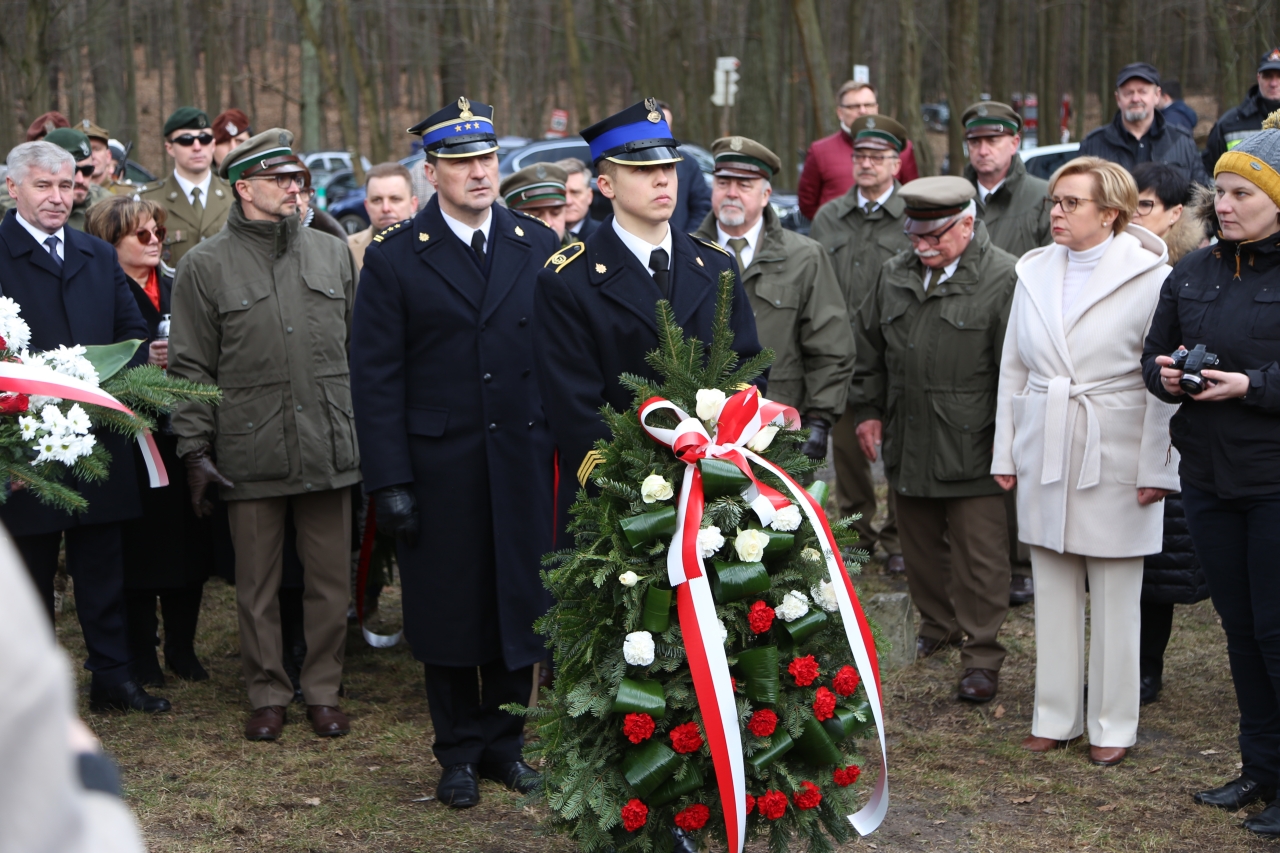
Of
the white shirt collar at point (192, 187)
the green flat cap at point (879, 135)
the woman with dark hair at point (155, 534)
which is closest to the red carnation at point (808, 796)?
the woman with dark hair at point (155, 534)

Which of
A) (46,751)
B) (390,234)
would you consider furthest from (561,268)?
(46,751)

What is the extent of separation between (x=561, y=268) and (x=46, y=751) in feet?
10.3

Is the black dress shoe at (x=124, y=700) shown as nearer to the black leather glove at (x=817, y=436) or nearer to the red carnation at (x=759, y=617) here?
the black leather glove at (x=817, y=436)

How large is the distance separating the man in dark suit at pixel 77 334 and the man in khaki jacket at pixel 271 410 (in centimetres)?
46

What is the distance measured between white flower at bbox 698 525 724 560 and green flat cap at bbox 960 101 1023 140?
4.73 m

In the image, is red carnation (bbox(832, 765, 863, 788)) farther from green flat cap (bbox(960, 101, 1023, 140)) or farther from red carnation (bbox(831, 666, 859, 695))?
green flat cap (bbox(960, 101, 1023, 140))

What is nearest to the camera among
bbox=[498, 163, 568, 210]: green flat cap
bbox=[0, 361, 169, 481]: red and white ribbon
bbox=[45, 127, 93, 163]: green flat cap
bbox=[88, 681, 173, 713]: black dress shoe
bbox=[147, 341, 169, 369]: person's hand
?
bbox=[0, 361, 169, 481]: red and white ribbon

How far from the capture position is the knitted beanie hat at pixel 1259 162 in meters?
4.17

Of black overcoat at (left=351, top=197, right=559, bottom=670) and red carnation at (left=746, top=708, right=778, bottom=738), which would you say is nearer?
red carnation at (left=746, top=708, right=778, bottom=738)

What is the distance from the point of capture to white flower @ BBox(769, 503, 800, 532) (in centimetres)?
347

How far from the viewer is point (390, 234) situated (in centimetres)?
464

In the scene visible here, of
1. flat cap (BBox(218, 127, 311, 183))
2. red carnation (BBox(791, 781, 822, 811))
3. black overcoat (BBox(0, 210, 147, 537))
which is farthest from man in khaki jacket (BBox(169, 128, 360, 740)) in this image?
red carnation (BBox(791, 781, 822, 811))

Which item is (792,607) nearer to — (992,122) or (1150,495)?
(1150,495)

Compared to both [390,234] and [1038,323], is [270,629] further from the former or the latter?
[1038,323]
